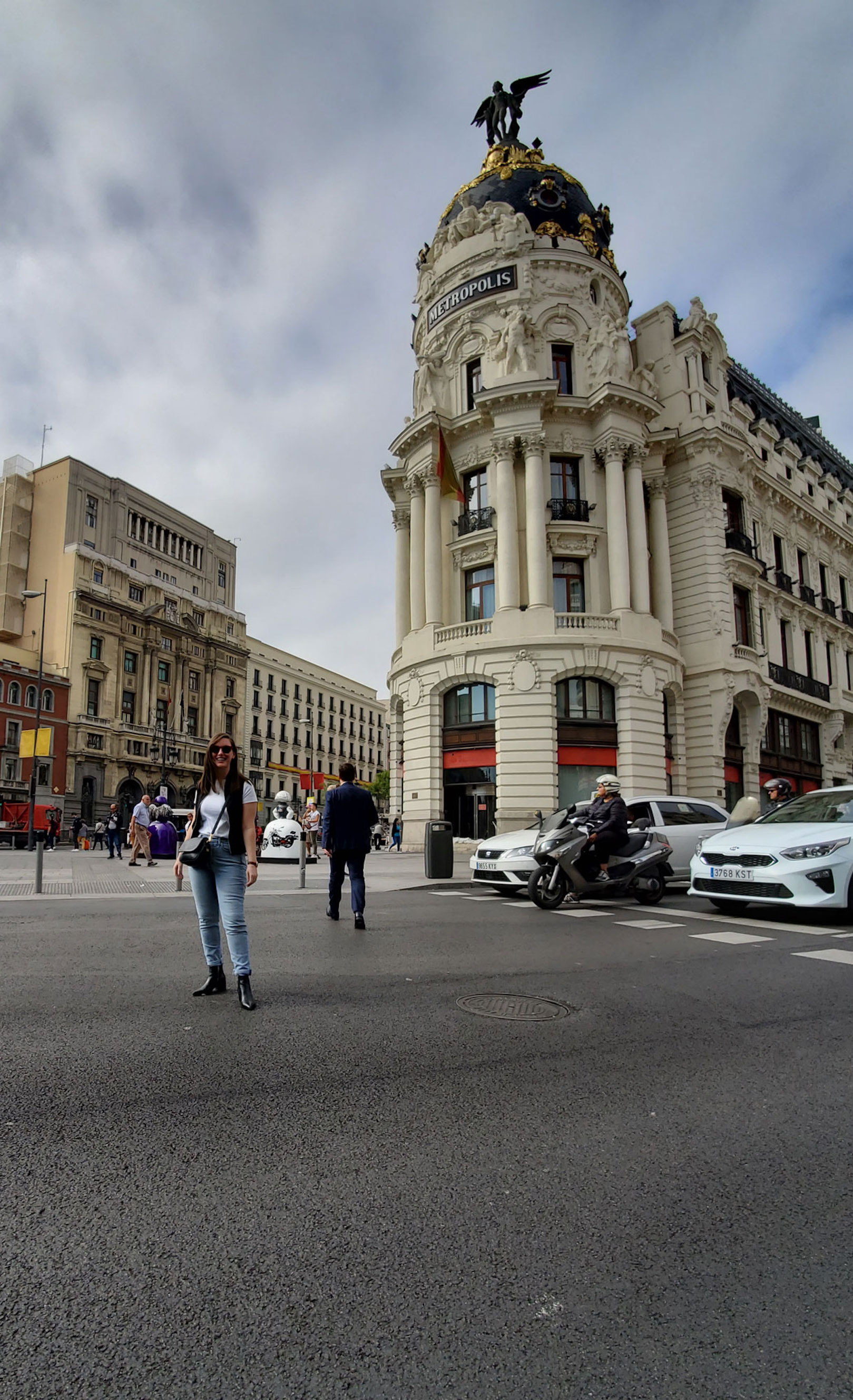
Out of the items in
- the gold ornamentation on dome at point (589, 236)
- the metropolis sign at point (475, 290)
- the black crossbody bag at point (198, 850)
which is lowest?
the black crossbody bag at point (198, 850)

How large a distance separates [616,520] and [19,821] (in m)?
33.1

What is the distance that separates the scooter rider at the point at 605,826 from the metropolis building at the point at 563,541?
55.1 feet

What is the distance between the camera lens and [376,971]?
247 inches

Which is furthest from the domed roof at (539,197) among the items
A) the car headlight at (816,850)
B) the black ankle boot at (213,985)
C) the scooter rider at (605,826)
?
the black ankle boot at (213,985)

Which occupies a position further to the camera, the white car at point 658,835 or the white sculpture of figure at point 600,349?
the white sculpture of figure at point 600,349

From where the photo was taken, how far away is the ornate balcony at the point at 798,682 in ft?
124

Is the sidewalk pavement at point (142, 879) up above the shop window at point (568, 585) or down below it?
below

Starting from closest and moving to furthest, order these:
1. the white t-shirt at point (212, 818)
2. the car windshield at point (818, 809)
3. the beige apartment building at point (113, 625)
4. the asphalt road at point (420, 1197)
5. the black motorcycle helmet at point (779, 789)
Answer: the asphalt road at point (420, 1197)
the white t-shirt at point (212, 818)
the car windshield at point (818, 809)
the black motorcycle helmet at point (779, 789)
the beige apartment building at point (113, 625)

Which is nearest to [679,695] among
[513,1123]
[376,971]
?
[376,971]

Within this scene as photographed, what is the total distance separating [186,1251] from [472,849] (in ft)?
88.8

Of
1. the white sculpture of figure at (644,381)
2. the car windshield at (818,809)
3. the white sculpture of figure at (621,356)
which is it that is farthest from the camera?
the white sculpture of figure at (644,381)

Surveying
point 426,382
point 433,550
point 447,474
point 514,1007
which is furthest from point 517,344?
point 514,1007

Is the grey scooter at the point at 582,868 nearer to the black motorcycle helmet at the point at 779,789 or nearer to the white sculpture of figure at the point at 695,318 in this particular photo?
the black motorcycle helmet at the point at 779,789

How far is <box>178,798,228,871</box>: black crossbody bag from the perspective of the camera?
532cm
